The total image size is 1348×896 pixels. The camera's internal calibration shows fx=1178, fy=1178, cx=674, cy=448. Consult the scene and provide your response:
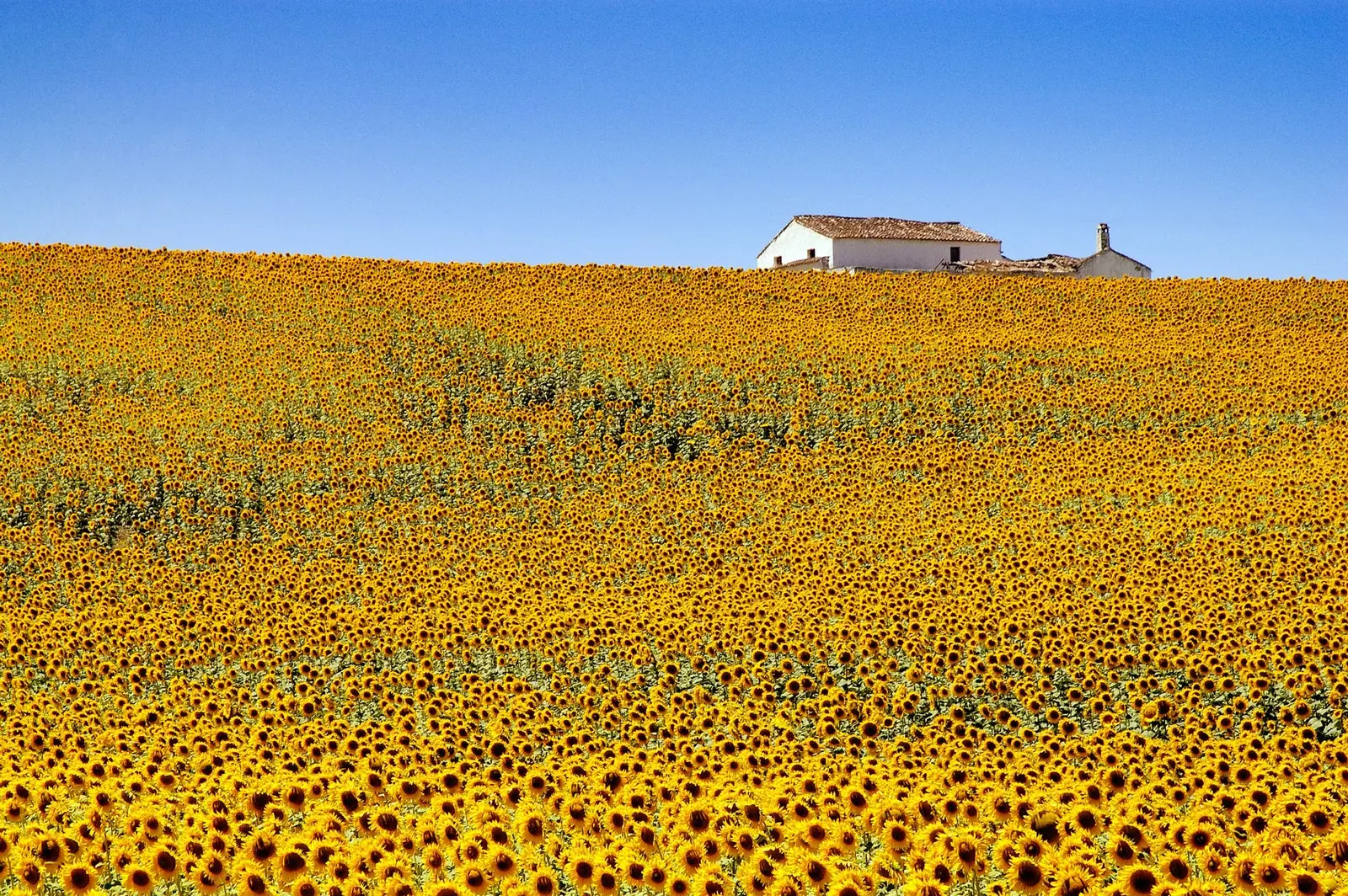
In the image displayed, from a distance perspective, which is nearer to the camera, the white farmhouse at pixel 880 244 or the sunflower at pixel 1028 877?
the sunflower at pixel 1028 877

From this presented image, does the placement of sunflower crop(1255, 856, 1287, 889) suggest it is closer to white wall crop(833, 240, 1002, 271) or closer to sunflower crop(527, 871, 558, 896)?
sunflower crop(527, 871, 558, 896)

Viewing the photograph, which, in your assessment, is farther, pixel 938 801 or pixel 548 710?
pixel 548 710

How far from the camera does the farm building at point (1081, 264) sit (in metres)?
56.2

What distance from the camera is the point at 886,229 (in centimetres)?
5672

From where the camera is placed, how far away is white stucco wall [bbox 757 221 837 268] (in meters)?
55.4

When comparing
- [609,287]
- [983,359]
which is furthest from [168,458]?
[983,359]

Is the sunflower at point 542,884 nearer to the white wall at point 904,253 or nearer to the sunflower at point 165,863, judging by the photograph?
the sunflower at point 165,863

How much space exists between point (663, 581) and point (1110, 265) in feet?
153

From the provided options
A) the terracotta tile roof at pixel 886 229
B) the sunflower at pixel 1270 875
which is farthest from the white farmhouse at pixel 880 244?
the sunflower at pixel 1270 875

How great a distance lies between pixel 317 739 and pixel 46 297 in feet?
103

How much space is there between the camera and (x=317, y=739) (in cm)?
1048

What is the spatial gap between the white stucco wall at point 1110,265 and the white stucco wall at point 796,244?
12.6 meters

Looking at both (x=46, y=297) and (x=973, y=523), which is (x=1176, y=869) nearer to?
(x=973, y=523)

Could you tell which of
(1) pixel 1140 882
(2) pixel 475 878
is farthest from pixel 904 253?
(2) pixel 475 878
